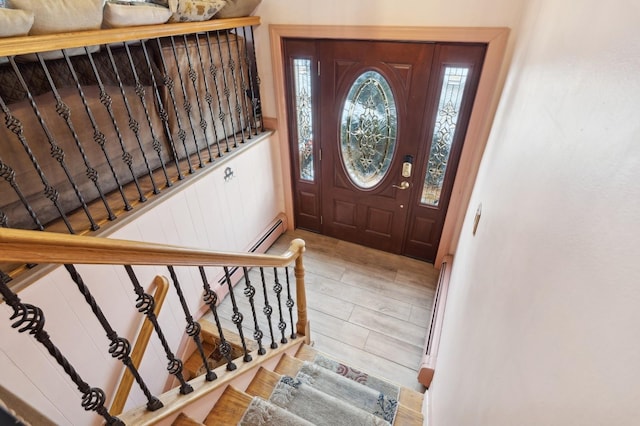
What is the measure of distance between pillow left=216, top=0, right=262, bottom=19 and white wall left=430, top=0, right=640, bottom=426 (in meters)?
2.16

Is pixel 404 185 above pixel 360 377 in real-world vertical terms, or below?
above

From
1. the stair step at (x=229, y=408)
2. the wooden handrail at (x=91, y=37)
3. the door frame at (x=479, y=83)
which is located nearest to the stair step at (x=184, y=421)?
the stair step at (x=229, y=408)

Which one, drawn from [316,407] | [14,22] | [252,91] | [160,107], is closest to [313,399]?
[316,407]

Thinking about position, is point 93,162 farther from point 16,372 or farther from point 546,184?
point 546,184

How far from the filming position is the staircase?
4.91 feet

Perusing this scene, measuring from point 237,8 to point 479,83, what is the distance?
6.34 feet

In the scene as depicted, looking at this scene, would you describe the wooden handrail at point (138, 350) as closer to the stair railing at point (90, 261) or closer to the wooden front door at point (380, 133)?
the stair railing at point (90, 261)

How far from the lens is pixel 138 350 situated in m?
2.01

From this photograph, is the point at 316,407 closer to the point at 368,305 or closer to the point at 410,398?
the point at 410,398

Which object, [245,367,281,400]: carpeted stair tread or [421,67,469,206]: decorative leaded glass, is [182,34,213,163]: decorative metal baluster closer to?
[245,367,281,400]: carpeted stair tread

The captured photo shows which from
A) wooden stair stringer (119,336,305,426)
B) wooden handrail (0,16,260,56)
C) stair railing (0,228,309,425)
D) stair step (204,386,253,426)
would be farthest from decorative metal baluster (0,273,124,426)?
wooden handrail (0,16,260,56)

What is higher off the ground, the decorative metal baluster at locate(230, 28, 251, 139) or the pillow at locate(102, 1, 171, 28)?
the pillow at locate(102, 1, 171, 28)

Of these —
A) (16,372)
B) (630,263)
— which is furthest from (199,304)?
(630,263)

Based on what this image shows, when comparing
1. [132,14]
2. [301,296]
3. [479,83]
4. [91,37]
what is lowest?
[301,296]
